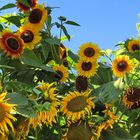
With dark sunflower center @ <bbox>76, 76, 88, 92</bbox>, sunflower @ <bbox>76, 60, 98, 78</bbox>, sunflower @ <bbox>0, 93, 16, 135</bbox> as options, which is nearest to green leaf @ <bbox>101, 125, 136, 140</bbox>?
dark sunflower center @ <bbox>76, 76, 88, 92</bbox>

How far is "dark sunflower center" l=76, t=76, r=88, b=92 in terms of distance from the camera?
2.61 metres

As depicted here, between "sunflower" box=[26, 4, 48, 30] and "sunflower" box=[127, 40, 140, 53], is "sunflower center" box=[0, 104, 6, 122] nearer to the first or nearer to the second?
"sunflower" box=[26, 4, 48, 30]

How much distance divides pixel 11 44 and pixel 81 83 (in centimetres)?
40

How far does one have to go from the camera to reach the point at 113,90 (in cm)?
247

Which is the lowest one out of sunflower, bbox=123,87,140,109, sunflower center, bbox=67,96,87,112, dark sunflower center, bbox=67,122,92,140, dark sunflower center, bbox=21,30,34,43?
dark sunflower center, bbox=67,122,92,140

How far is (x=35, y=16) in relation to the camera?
299 centimetres

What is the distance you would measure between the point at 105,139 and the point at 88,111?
0.16 metres

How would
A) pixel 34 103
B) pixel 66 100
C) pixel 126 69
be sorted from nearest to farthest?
pixel 34 103
pixel 66 100
pixel 126 69

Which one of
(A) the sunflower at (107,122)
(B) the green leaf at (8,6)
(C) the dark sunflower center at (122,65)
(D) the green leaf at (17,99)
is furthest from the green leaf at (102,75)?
(D) the green leaf at (17,99)

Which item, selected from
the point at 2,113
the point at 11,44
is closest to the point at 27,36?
the point at 11,44

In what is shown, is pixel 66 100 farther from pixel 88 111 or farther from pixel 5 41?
pixel 5 41

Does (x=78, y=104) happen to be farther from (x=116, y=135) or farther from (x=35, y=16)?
(x=35, y=16)

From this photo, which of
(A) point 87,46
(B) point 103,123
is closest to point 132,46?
(A) point 87,46

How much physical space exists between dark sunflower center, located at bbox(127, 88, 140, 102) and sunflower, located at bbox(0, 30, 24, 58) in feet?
1.81
